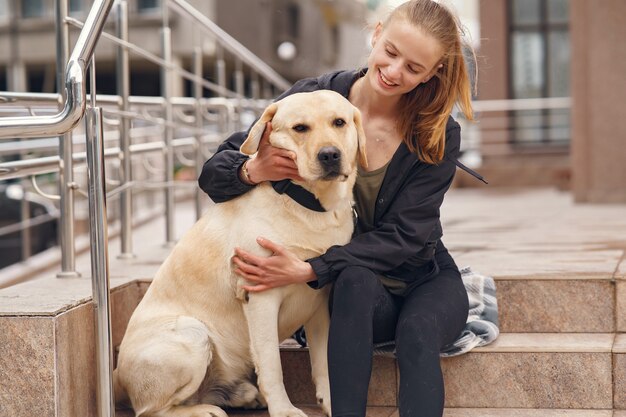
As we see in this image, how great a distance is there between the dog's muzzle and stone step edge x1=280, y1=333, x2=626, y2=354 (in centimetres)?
84

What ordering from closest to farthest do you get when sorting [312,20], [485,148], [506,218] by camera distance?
[506,218] < [485,148] < [312,20]

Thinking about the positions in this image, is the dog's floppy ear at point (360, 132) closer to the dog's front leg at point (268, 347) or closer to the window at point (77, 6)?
the dog's front leg at point (268, 347)

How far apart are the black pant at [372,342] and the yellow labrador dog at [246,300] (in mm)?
184

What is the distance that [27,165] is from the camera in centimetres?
390

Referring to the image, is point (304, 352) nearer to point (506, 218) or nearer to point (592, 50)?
point (506, 218)

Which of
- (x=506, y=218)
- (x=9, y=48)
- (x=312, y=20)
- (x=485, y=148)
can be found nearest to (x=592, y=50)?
(x=506, y=218)

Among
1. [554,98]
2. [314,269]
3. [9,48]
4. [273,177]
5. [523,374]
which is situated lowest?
[523,374]

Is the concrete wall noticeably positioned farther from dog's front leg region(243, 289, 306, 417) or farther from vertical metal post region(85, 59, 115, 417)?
vertical metal post region(85, 59, 115, 417)

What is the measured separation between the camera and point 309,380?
139 inches

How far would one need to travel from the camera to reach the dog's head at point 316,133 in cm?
293

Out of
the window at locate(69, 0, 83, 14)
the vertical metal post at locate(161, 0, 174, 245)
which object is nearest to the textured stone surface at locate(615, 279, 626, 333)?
the vertical metal post at locate(161, 0, 174, 245)

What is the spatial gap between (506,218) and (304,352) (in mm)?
4462

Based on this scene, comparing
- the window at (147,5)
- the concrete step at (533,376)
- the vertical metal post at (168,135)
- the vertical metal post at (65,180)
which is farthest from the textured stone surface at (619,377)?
the window at (147,5)

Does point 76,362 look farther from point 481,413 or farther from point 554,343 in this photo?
point 554,343
